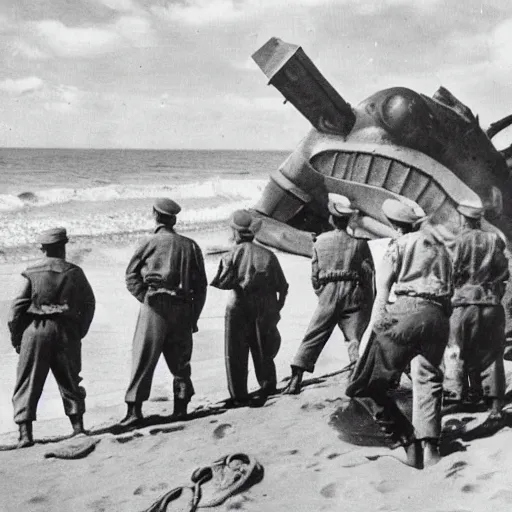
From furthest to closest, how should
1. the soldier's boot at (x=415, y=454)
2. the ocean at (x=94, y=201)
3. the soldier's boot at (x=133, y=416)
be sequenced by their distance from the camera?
1. the ocean at (x=94, y=201)
2. the soldier's boot at (x=133, y=416)
3. the soldier's boot at (x=415, y=454)

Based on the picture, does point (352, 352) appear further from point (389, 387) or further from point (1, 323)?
point (1, 323)

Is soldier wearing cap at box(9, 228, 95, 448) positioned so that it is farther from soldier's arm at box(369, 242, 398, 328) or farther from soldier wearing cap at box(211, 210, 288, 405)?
soldier's arm at box(369, 242, 398, 328)

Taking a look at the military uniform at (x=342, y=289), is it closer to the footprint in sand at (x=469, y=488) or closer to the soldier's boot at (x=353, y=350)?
the soldier's boot at (x=353, y=350)

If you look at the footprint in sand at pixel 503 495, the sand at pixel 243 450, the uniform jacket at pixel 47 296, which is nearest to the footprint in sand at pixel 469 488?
the sand at pixel 243 450

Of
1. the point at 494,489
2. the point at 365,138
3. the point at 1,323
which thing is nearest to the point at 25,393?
the point at 494,489

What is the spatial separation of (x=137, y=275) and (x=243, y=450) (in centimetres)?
156

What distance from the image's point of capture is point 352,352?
596 cm

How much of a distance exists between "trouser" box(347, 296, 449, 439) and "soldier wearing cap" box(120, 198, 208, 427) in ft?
5.60

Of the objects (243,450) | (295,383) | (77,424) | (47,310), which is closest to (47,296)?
(47,310)

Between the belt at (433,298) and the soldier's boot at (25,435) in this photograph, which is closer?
the belt at (433,298)

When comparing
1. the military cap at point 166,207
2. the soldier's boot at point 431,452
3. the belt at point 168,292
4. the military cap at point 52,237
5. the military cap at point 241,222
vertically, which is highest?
the military cap at point 166,207

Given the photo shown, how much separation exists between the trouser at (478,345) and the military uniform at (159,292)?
76.2 inches

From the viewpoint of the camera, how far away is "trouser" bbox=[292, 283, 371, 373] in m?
5.96

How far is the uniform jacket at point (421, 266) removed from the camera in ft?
14.2
